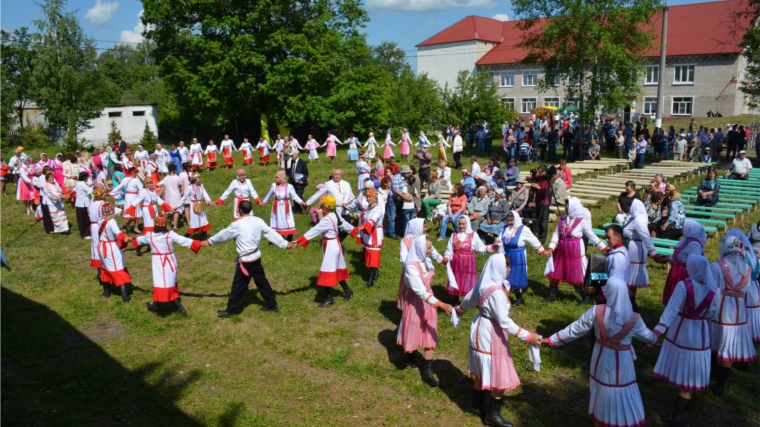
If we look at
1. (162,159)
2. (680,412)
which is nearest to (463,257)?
(680,412)

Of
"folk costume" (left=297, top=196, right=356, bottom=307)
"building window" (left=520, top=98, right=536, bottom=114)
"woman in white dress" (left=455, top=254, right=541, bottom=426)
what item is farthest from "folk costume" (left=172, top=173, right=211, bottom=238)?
"building window" (left=520, top=98, right=536, bottom=114)

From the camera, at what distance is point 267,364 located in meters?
7.82

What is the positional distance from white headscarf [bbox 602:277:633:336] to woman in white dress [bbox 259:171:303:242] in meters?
8.28

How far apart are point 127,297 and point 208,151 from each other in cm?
1592

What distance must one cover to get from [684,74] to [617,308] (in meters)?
49.0

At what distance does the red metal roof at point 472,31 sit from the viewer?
2443 inches

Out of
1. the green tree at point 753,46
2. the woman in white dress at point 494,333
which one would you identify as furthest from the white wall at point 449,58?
the woman in white dress at point 494,333

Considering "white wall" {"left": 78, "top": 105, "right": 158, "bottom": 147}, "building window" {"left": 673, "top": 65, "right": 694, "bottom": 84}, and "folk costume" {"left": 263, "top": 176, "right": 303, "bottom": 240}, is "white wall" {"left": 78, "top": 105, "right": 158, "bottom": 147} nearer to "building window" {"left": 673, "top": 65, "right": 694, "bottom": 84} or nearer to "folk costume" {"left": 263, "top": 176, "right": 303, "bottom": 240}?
"folk costume" {"left": 263, "top": 176, "right": 303, "bottom": 240}

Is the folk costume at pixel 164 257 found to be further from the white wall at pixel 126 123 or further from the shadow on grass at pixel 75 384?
the white wall at pixel 126 123

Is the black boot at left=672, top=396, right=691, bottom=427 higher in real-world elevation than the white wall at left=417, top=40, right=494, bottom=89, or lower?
lower

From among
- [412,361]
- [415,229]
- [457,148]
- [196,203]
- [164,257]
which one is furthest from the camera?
[457,148]

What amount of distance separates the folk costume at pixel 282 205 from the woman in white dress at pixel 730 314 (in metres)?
8.33

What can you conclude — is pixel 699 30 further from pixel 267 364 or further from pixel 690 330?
pixel 267 364

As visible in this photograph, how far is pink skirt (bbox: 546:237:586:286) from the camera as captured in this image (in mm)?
9633
